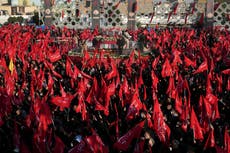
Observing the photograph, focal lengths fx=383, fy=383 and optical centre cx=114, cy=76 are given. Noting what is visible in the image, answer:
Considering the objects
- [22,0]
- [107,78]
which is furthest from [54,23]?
[22,0]

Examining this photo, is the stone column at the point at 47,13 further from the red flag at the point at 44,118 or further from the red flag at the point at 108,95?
the red flag at the point at 44,118

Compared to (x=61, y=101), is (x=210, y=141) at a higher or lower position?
lower

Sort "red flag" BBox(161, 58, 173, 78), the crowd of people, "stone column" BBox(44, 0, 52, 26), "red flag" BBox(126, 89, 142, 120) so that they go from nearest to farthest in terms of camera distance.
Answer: the crowd of people, "red flag" BBox(126, 89, 142, 120), "red flag" BBox(161, 58, 173, 78), "stone column" BBox(44, 0, 52, 26)

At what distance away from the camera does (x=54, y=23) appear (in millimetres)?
32594

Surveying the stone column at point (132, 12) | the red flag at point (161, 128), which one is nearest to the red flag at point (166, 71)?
the red flag at point (161, 128)

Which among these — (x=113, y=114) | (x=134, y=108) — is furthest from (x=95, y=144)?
(x=113, y=114)

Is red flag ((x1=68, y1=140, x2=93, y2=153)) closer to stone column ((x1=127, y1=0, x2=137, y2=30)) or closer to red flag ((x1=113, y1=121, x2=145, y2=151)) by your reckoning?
red flag ((x1=113, y1=121, x2=145, y2=151))

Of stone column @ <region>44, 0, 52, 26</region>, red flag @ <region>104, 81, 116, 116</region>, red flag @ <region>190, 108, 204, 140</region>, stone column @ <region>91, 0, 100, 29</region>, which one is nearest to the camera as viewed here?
red flag @ <region>190, 108, 204, 140</region>

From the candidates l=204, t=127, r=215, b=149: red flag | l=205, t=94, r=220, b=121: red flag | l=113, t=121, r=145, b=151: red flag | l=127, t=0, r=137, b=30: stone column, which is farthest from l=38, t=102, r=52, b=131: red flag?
l=127, t=0, r=137, b=30: stone column

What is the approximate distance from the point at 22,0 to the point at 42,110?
116m

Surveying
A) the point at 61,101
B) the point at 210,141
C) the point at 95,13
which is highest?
the point at 95,13

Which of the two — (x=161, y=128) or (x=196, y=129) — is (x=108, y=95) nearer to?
(x=161, y=128)

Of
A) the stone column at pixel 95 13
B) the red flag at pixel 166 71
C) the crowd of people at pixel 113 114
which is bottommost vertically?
the crowd of people at pixel 113 114

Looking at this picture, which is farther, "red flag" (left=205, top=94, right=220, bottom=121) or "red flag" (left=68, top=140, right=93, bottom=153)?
"red flag" (left=205, top=94, right=220, bottom=121)
